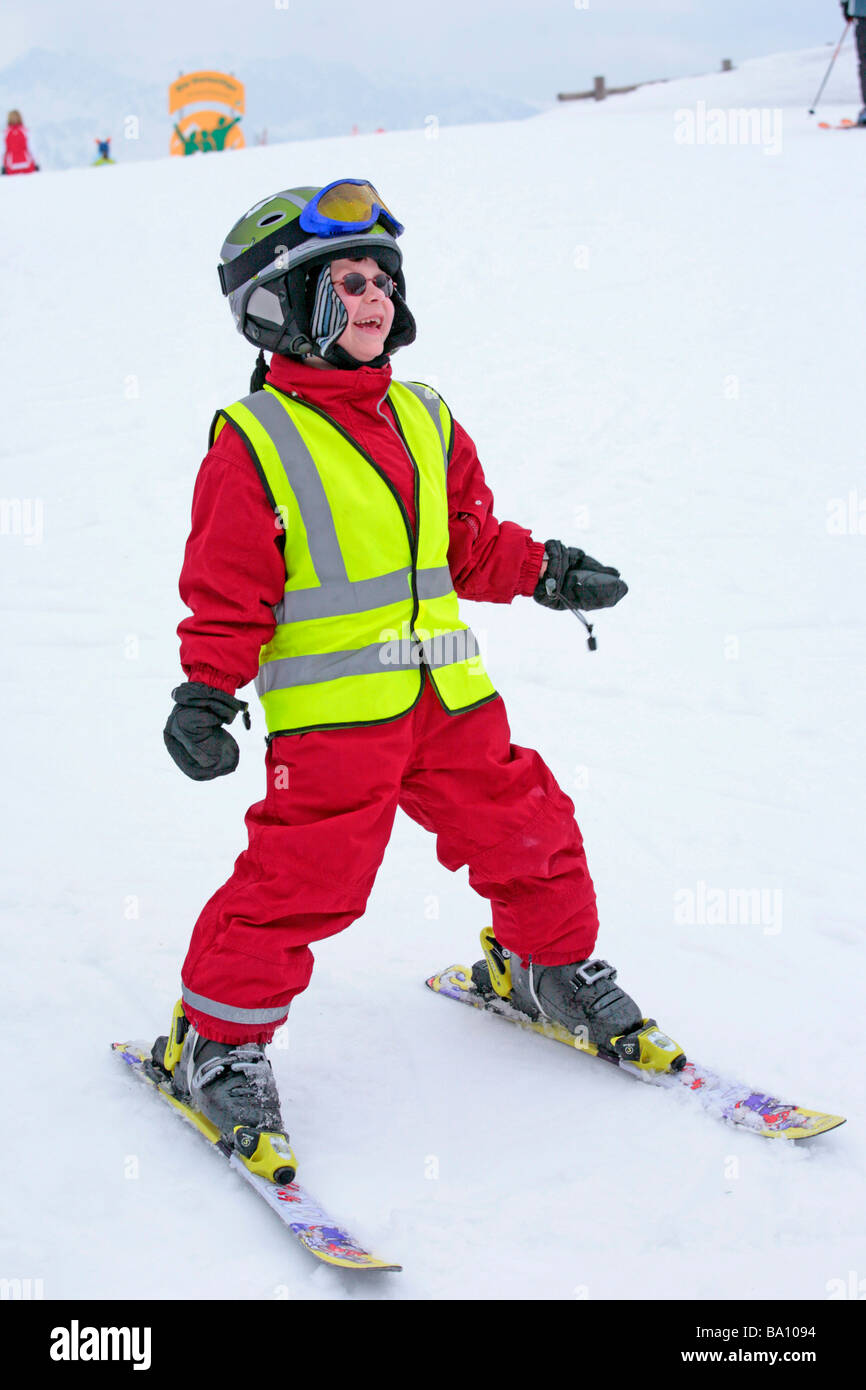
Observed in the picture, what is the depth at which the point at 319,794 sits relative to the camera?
2439 millimetres

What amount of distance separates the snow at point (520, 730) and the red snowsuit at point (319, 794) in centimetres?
40

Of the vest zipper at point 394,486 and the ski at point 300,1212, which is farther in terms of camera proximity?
the vest zipper at point 394,486

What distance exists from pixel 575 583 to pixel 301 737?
78 centimetres

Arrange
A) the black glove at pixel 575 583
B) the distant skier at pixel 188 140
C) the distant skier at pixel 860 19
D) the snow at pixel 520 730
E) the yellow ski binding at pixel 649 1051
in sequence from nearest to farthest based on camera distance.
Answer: the snow at pixel 520 730 → the yellow ski binding at pixel 649 1051 → the black glove at pixel 575 583 → the distant skier at pixel 860 19 → the distant skier at pixel 188 140

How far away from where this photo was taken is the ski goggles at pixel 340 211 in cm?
247

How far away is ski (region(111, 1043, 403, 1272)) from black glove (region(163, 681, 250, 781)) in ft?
2.51

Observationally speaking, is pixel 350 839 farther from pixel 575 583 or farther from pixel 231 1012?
pixel 575 583

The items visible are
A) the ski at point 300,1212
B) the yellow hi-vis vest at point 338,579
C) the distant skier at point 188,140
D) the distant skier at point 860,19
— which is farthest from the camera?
the distant skier at point 188,140

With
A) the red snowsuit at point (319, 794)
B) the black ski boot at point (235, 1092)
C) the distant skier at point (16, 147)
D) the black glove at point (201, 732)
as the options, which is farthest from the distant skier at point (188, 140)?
the black ski boot at point (235, 1092)

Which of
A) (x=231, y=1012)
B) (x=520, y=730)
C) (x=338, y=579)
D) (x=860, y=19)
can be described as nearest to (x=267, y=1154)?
(x=231, y=1012)

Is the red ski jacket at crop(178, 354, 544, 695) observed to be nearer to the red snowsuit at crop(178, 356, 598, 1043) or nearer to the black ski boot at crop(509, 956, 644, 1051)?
the red snowsuit at crop(178, 356, 598, 1043)

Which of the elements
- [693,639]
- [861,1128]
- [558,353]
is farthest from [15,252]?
[861,1128]

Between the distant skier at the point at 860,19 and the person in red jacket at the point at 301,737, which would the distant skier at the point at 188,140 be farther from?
the person in red jacket at the point at 301,737
